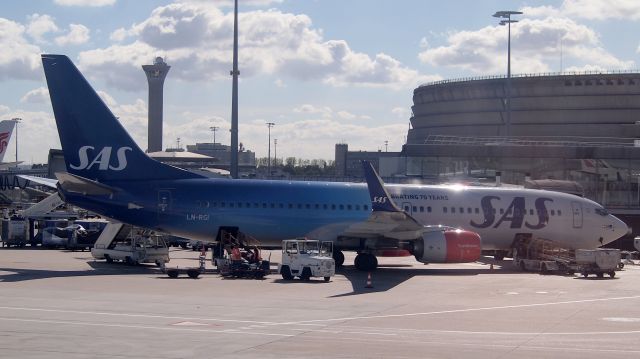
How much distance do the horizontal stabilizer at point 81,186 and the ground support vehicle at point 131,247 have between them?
3.63 metres

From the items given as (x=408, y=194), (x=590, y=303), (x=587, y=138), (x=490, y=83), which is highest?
(x=490, y=83)

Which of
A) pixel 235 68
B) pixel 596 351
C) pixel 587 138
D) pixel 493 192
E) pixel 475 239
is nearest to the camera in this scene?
pixel 596 351

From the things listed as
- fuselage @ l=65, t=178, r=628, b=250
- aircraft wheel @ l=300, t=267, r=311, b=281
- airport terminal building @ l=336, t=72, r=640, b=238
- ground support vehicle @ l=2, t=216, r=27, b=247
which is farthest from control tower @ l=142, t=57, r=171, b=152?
aircraft wheel @ l=300, t=267, r=311, b=281

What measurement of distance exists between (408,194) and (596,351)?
2240cm

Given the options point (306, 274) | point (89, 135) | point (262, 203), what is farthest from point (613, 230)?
point (89, 135)

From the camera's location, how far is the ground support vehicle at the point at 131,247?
3775 cm

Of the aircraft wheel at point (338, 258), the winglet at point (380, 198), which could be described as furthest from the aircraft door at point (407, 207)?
the winglet at point (380, 198)

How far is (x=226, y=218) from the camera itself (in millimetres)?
36875

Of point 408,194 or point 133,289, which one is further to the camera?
point 408,194

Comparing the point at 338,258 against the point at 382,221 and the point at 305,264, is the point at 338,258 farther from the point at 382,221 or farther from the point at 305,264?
the point at 305,264

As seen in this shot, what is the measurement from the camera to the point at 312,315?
884 inches

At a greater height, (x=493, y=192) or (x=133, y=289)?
(x=493, y=192)

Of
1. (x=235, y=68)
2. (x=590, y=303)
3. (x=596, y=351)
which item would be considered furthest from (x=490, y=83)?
(x=596, y=351)

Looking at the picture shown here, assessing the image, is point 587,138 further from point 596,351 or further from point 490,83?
point 596,351
